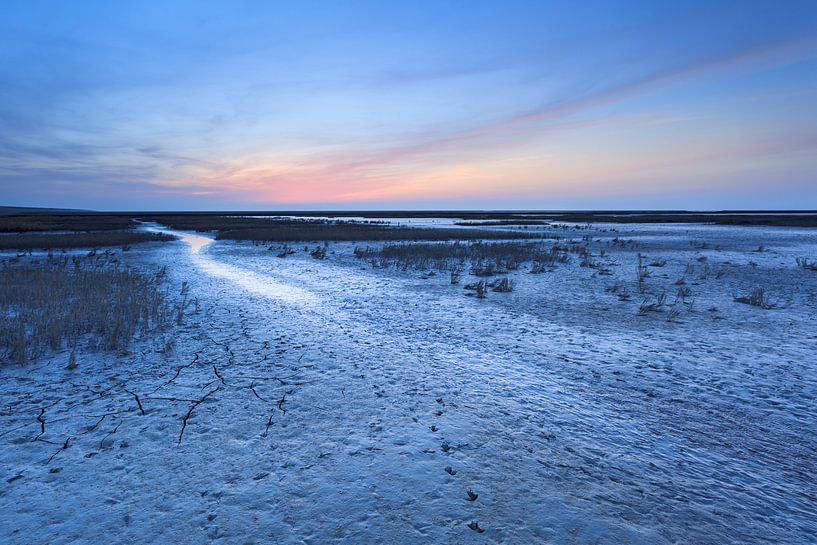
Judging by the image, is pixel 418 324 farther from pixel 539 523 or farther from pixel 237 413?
pixel 539 523

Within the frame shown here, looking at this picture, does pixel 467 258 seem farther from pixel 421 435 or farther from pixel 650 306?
pixel 421 435

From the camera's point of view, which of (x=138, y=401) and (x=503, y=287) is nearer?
(x=138, y=401)

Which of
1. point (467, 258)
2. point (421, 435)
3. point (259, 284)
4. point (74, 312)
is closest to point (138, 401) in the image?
point (421, 435)

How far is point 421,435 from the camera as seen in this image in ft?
14.7

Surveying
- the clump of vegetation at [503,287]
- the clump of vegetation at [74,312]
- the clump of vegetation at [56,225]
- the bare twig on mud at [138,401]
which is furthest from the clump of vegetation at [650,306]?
the clump of vegetation at [56,225]

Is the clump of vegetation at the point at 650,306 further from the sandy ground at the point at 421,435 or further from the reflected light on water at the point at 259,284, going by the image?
the reflected light on water at the point at 259,284

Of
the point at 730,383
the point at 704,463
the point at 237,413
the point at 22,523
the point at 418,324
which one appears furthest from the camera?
the point at 418,324

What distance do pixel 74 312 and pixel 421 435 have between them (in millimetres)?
8794

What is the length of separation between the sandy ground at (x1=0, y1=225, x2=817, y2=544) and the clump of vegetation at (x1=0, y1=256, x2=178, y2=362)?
0.66 meters

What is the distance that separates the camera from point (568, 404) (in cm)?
523

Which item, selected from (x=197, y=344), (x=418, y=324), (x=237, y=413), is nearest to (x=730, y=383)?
(x=418, y=324)

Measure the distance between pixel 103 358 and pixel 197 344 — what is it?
1410 mm

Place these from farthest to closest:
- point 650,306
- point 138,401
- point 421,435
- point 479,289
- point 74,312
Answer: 1. point 479,289
2. point 650,306
3. point 74,312
4. point 138,401
5. point 421,435

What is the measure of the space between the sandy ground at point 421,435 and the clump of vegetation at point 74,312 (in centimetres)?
66
